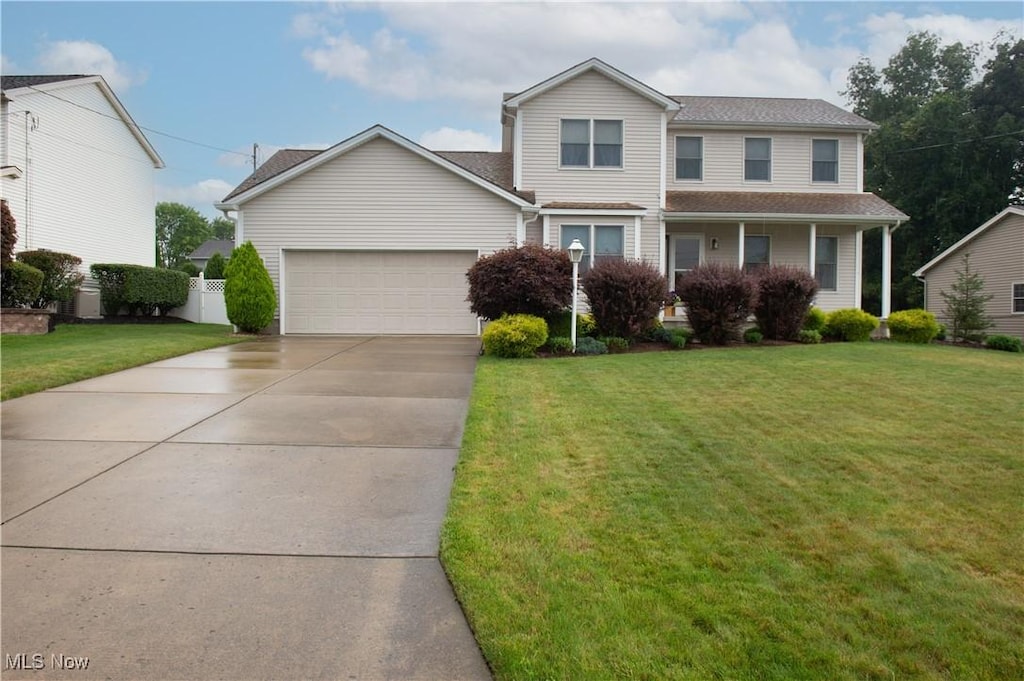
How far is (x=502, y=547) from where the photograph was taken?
3889 mm

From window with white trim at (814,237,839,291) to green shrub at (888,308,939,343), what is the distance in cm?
366

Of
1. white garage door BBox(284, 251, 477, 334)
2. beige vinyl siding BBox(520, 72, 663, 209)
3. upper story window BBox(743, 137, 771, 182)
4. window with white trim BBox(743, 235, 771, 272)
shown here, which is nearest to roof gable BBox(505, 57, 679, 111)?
beige vinyl siding BBox(520, 72, 663, 209)

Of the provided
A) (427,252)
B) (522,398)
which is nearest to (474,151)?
(427,252)

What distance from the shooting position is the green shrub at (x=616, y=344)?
44.2ft

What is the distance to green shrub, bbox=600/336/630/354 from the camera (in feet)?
44.2

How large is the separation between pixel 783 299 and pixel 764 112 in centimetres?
866

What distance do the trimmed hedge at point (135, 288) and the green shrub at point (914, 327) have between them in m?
19.8

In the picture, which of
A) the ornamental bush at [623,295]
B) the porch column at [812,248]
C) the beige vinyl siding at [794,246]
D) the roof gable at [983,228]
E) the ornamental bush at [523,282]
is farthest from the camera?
the roof gable at [983,228]

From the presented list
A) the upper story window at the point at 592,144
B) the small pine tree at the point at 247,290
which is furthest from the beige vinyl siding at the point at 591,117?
the small pine tree at the point at 247,290

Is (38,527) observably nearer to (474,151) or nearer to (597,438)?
(597,438)

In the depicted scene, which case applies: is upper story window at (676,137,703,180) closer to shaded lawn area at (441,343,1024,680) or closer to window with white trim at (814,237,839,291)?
window with white trim at (814,237,839,291)

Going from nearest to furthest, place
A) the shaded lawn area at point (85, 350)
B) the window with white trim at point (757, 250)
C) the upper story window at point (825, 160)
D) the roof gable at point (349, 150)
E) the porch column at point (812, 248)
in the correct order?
the shaded lawn area at point (85, 350) → the roof gable at point (349, 150) → the porch column at point (812, 248) → the window with white trim at point (757, 250) → the upper story window at point (825, 160)

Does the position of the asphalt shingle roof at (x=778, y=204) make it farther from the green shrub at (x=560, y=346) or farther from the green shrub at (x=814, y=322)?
the green shrub at (x=560, y=346)

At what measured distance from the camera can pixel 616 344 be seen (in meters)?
13.5
